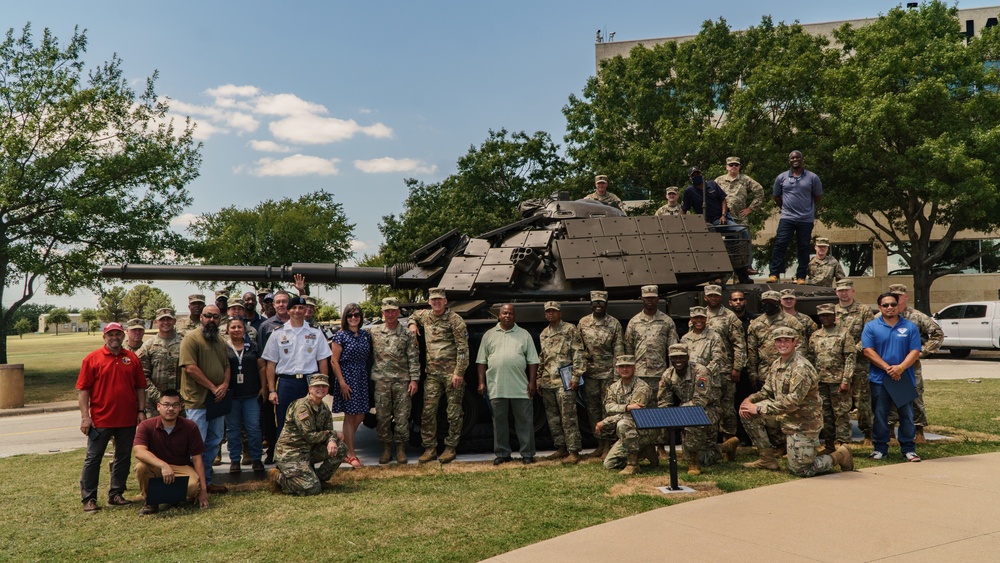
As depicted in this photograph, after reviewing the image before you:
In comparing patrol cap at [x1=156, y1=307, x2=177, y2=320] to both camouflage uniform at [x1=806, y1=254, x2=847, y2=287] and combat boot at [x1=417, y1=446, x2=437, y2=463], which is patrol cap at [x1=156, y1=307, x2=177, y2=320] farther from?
camouflage uniform at [x1=806, y1=254, x2=847, y2=287]

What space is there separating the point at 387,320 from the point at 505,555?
413 centimetres

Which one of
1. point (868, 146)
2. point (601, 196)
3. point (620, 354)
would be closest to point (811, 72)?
point (868, 146)

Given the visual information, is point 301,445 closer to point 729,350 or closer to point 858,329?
point 729,350

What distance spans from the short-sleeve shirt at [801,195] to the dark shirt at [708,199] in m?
0.85

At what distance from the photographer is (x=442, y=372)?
9031 mm

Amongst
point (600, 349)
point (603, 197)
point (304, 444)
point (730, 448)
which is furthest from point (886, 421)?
point (304, 444)

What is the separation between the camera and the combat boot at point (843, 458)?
7852 mm

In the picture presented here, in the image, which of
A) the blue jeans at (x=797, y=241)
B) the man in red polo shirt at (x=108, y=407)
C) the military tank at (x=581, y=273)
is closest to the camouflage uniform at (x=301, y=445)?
the man in red polo shirt at (x=108, y=407)

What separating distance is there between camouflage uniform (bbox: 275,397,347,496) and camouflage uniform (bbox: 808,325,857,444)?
543cm

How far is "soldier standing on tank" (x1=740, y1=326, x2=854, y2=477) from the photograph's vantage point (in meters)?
7.80

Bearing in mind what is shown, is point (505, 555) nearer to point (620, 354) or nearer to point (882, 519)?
point (882, 519)

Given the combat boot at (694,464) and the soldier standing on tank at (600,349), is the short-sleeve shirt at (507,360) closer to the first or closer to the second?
the soldier standing on tank at (600,349)

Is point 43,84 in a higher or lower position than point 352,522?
higher

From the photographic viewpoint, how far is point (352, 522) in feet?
20.9
